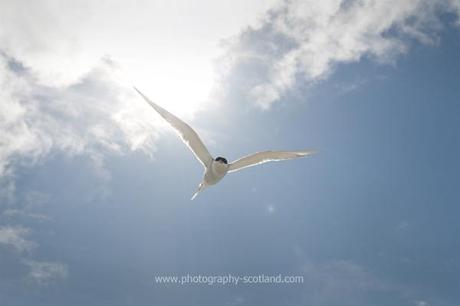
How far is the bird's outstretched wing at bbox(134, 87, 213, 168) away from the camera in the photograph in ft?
102

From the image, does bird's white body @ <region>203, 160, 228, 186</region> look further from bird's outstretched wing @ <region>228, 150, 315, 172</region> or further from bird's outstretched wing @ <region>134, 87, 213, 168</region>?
bird's outstretched wing @ <region>228, 150, 315, 172</region>

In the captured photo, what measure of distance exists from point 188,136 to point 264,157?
559cm

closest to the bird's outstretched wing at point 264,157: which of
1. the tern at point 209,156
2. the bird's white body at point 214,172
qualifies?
the tern at point 209,156

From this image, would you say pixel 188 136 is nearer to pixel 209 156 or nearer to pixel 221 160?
pixel 209 156

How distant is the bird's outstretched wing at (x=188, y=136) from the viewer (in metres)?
31.0

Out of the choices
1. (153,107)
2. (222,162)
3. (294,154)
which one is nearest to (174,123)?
(153,107)

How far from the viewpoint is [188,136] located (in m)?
31.5

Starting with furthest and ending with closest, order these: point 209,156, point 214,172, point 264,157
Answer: point 264,157 < point 209,156 < point 214,172

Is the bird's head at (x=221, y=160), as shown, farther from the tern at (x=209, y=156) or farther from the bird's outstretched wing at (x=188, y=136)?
the bird's outstretched wing at (x=188, y=136)

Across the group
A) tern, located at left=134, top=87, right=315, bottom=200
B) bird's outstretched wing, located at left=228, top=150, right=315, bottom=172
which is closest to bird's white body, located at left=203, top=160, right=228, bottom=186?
tern, located at left=134, top=87, right=315, bottom=200

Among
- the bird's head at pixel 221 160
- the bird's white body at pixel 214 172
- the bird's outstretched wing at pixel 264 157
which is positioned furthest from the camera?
the bird's outstretched wing at pixel 264 157

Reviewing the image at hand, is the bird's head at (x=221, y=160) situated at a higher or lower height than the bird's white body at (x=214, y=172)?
higher

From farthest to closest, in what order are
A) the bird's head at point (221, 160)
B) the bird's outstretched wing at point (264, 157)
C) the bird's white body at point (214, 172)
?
1. the bird's outstretched wing at point (264, 157)
2. the bird's white body at point (214, 172)
3. the bird's head at point (221, 160)

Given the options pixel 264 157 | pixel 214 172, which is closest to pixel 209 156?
pixel 214 172
